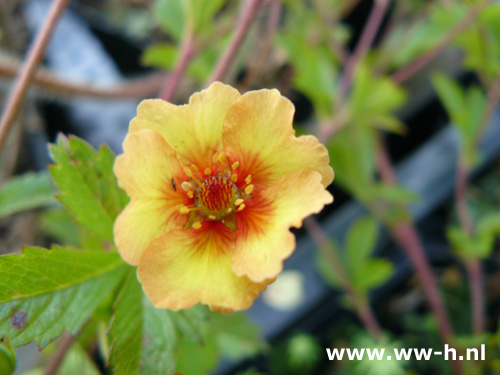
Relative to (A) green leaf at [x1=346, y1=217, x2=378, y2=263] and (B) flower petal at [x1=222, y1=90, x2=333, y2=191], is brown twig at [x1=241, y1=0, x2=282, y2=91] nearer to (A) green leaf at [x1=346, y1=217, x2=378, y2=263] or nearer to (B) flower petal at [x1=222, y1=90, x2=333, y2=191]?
(A) green leaf at [x1=346, y1=217, x2=378, y2=263]

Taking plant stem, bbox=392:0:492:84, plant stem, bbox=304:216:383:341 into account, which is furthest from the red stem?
plant stem, bbox=392:0:492:84

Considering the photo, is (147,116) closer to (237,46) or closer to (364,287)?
(237,46)

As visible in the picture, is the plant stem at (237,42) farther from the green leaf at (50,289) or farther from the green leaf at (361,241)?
the green leaf at (361,241)

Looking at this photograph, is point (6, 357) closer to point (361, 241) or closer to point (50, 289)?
point (50, 289)

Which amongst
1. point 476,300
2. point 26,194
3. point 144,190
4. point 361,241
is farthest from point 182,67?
point 476,300

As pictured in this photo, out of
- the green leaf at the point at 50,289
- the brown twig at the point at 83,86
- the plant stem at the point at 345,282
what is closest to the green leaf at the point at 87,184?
the green leaf at the point at 50,289
